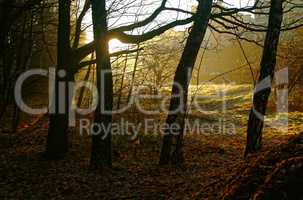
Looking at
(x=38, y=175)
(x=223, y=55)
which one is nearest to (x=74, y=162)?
(x=38, y=175)

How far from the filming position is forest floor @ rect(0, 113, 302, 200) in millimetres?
7629

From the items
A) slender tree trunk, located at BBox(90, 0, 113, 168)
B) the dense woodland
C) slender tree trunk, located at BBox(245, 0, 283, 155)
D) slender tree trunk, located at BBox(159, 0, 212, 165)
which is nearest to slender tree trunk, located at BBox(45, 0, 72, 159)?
the dense woodland

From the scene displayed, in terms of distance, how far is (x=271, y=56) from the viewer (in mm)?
9273

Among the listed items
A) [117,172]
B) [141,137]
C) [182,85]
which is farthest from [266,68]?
[141,137]

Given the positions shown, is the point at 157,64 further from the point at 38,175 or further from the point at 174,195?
the point at 174,195

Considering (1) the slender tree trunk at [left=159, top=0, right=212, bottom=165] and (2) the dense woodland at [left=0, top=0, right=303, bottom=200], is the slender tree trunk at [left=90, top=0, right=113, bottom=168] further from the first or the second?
(1) the slender tree trunk at [left=159, top=0, right=212, bottom=165]

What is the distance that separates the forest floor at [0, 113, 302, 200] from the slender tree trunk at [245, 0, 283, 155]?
50.3 inches

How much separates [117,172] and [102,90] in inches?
88.0

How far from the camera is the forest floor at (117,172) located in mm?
7629

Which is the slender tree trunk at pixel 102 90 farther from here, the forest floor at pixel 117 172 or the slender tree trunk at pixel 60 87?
the slender tree trunk at pixel 60 87

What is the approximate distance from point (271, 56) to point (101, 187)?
513cm

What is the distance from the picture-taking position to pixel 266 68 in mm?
9328

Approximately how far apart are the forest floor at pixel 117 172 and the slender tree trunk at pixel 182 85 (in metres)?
0.50

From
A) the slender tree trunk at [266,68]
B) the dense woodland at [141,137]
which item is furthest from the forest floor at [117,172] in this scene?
the slender tree trunk at [266,68]
